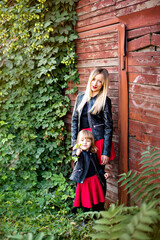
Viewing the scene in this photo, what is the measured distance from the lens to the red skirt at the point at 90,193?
3.64 meters

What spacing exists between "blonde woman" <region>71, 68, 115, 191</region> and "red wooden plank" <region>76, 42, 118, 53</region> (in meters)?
0.48

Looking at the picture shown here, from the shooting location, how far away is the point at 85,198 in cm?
366

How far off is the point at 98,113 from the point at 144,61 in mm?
953

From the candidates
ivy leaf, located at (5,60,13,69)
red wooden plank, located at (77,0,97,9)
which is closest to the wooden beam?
red wooden plank, located at (77,0,97,9)

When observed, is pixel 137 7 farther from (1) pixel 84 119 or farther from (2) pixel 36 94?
(2) pixel 36 94

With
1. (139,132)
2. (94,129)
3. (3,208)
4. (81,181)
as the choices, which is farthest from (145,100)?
(3,208)

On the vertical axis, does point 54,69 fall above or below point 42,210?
above

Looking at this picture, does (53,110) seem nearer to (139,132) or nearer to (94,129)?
(94,129)

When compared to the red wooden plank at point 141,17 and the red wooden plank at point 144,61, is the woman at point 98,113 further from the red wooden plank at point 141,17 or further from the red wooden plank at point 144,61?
the red wooden plank at point 141,17

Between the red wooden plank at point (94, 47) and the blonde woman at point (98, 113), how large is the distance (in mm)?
479

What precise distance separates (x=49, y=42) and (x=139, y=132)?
2.53 metres

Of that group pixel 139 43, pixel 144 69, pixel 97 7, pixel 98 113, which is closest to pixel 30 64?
pixel 97 7

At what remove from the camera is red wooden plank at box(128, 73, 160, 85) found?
10.5 ft

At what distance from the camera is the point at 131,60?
11.8ft
